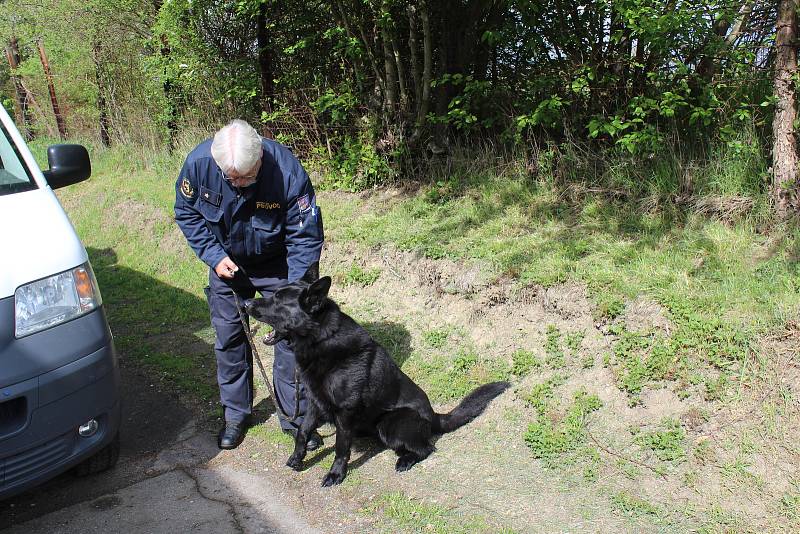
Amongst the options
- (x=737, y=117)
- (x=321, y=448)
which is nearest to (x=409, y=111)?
(x=737, y=117)

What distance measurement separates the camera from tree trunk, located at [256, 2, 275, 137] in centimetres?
966

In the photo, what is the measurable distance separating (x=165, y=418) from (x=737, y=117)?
17.0 feet

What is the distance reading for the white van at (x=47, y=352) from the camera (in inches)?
125

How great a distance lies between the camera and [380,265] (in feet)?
21.4

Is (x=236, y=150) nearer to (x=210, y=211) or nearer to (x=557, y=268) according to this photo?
(x=210, y=211)

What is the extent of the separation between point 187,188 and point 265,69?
6.24m

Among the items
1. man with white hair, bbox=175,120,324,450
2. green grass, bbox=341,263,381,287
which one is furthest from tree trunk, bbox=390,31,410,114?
man with white hair, bbox=175,120,324,450

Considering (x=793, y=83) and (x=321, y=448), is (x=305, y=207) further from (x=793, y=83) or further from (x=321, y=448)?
(x=793, y=83)

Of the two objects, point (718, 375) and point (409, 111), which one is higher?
point (409, 111)

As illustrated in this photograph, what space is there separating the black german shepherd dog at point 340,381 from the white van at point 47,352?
37.3 inches

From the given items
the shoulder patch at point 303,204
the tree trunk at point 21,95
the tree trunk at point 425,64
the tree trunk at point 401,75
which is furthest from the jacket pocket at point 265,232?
the tree trunk at point 21,95

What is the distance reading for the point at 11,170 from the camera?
4121mm

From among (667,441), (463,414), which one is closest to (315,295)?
(463,414)

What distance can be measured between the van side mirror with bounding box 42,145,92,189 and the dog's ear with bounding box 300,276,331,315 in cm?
198
